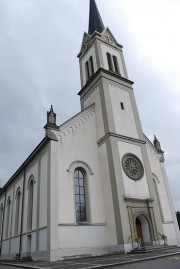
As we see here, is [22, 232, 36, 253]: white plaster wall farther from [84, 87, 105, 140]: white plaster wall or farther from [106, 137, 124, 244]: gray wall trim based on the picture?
A: [84, 87, 105, 140]: white plaster wall

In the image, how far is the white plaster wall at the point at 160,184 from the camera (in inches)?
849

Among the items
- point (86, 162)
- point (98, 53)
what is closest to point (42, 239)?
point (86, 162)

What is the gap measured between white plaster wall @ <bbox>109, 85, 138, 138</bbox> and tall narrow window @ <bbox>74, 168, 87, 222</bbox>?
17.0 ft

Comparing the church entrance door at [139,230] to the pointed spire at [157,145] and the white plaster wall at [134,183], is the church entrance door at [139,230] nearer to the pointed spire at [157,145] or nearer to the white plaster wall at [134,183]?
the white plaster wall at [134,183]

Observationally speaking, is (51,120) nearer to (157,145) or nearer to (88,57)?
(88,57)

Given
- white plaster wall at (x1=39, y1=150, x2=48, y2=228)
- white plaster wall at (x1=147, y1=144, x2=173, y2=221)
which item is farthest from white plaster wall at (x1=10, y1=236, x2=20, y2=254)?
white plaster wall at (x1=147, y1=144, x2=173, y2=221)

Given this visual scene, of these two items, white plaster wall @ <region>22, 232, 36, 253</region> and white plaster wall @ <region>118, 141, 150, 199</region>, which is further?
white plaster wall @ <region>118, 141, 150, 199</region>

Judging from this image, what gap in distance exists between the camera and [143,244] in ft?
57.8

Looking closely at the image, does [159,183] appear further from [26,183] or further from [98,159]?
[26,183]

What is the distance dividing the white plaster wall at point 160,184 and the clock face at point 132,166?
3243 millimetres

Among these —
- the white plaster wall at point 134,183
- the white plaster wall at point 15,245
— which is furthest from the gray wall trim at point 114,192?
the white plaster wall at point 15,245

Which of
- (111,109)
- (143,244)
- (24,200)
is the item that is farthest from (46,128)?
(143,244)

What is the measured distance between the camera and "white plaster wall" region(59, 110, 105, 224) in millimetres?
16438

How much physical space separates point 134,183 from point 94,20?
22.9 meters
